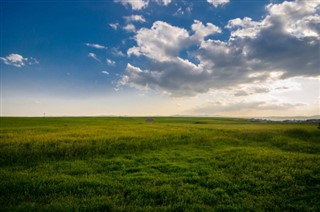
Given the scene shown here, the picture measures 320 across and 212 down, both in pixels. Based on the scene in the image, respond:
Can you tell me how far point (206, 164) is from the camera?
1466 centimetres

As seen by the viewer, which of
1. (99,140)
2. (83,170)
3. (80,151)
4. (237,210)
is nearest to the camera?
(237,210)

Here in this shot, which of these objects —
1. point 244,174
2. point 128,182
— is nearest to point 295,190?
point 244,174

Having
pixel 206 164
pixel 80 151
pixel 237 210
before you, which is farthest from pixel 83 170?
pixel 237 210

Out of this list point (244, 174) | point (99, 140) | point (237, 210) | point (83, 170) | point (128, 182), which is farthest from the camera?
point (99, 140)

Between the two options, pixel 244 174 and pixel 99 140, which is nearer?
pixel 244 174

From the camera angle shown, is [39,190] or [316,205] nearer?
[316,205]

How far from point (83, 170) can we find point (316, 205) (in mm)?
12654

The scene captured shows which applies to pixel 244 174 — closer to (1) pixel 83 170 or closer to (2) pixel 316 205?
(2) pixel 316 205

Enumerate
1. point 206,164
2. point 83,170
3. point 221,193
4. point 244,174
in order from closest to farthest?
1. point 221,193
2. point 244,174
3. point 83,170
4. point 206,164

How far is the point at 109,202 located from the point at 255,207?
5.99 m

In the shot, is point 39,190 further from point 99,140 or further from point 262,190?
point 99,140

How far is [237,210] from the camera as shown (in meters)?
7.83

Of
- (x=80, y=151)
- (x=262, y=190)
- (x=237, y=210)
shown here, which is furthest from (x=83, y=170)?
(x=262, y=190)

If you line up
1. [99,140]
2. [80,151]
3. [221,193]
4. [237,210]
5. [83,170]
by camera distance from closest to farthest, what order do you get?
[237,210]
[221,193]
[83,170]
[80,151]
[99,140]
